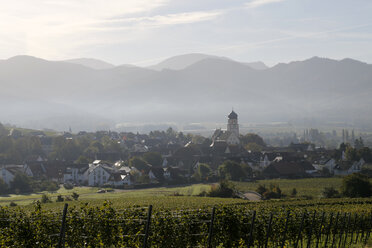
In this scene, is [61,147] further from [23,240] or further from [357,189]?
[23,240]

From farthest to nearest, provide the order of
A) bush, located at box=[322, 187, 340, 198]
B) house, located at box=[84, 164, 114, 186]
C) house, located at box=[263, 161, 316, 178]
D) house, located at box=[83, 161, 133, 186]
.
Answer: house, located at box=[263, 161, 316, 178], house, located at box=[84, 164, 114, 186], house, located at box=[83, 161, 133, 186], bush, located at box=[322, 187, 340, 198]

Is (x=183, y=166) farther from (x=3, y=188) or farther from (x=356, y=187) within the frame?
(x=356, y=187)

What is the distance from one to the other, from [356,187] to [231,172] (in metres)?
29.9

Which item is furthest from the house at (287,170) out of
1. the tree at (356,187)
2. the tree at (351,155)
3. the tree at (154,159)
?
the tree at (356,187)

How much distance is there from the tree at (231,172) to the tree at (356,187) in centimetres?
2796

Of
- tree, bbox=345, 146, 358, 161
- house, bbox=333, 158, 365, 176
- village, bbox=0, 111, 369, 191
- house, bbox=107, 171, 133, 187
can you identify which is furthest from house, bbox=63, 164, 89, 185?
tree, bbox=345, 146, 358, 161

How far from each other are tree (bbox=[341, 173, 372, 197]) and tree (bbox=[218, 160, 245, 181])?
28.0 m

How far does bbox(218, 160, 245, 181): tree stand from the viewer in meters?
87.0

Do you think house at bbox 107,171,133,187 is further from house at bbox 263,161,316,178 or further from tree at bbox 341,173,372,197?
tree at bbox 341,173,372,197

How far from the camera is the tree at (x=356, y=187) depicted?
6012cm

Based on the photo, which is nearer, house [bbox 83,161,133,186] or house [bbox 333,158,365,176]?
house [bbox 83,161,133,186]

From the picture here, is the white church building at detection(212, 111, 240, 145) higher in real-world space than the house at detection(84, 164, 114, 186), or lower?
higher

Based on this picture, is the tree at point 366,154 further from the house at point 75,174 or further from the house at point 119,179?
the house at point 75,174

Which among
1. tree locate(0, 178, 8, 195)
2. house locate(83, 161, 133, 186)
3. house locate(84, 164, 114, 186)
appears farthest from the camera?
house locate(84, 164, 114, 186)
